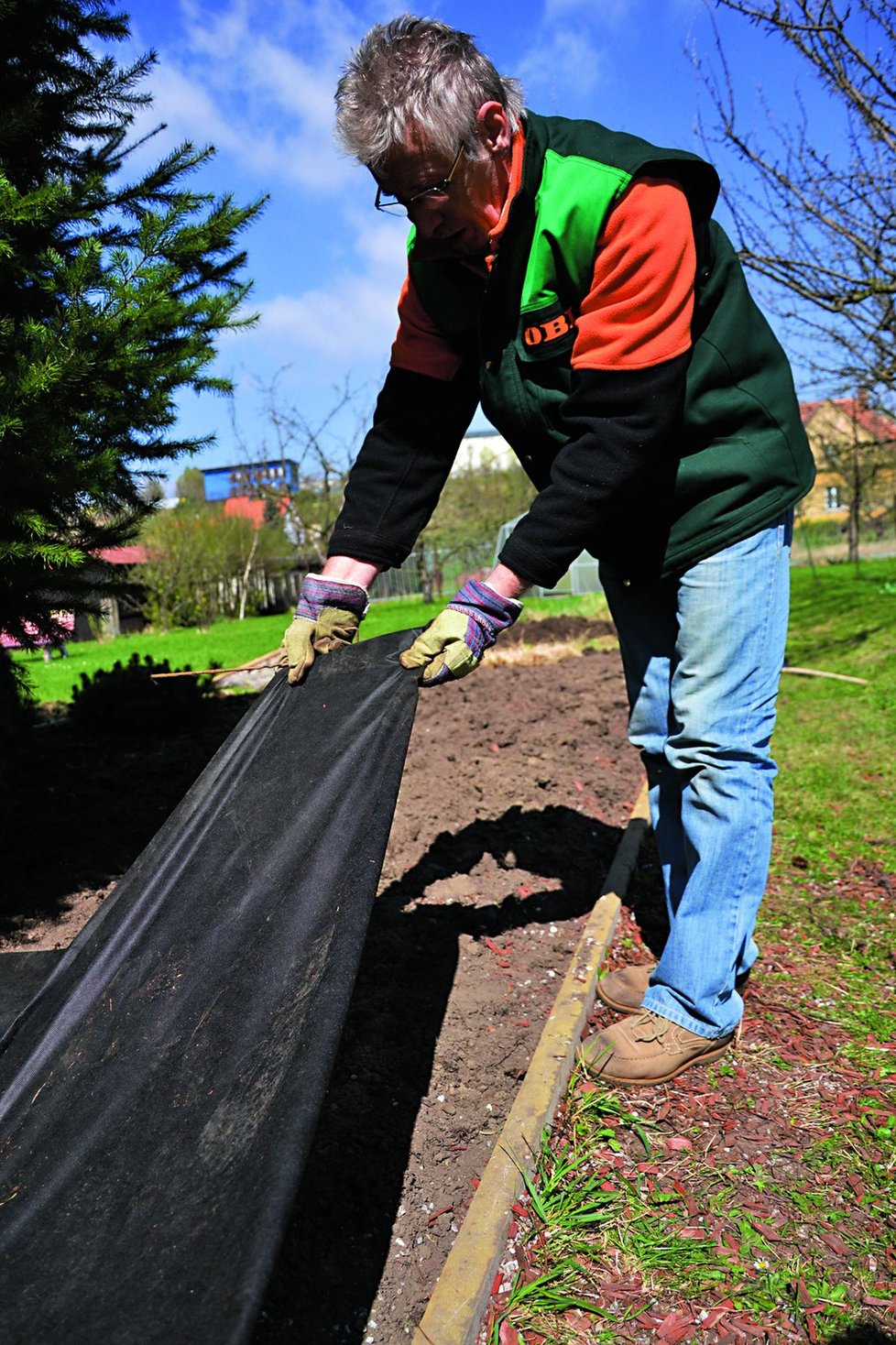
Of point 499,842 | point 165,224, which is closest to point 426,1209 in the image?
point 499,842

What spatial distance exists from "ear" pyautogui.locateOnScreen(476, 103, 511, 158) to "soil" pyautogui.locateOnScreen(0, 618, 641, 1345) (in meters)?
2.16

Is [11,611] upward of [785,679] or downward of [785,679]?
upward

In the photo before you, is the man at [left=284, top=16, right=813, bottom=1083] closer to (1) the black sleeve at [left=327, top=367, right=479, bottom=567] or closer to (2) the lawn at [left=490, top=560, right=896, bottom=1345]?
(1) the black sleeve at [left=327, top=367, right=479, bottom=567]

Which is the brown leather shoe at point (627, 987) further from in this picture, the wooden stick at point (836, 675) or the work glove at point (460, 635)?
the wooden stick at point (836, 675)

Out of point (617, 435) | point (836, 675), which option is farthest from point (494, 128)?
point (836, 675)

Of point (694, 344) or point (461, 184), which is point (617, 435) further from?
point (461, 184)

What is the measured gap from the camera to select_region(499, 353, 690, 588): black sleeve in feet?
5.82

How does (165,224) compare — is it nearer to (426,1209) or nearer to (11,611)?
(11,611)

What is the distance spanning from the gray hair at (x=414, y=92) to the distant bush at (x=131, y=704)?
4.14 metres

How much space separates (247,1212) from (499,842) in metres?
2.57

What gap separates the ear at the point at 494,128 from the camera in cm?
178

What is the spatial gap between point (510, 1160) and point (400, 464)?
1706 millimetres

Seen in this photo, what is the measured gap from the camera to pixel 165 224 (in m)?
3.00

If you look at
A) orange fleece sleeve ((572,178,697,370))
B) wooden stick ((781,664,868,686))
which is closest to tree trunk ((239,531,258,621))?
wooden stick ((781,664,868,686))
